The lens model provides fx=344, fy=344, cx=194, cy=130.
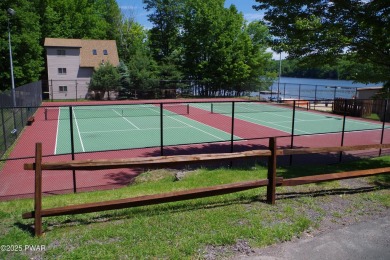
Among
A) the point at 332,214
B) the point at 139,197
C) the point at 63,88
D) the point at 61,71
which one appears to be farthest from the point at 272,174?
the point at 61,71

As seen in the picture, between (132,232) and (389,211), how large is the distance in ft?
15.8

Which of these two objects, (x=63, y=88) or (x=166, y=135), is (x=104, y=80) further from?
(x=166, y=135)

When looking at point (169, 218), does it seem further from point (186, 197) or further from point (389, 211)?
point (389, 211)

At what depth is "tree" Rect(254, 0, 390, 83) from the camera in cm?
1003

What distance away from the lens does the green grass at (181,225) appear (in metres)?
4.70

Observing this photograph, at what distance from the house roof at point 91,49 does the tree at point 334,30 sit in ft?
121

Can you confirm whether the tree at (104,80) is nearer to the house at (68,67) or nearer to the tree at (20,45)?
the house at (68,67)

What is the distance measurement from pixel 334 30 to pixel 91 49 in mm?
43513

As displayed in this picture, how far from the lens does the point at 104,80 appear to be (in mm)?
43094

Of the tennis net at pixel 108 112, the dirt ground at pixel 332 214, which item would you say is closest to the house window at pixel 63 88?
the tennis net at pixel 108 112

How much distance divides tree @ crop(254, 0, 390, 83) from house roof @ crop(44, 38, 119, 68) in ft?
121

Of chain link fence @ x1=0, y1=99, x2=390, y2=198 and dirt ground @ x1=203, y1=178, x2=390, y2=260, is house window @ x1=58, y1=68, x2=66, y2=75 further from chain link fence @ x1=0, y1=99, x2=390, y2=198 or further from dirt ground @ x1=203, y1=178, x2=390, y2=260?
dirt ground @ x1=203, y1=178, x2=390, y2=260

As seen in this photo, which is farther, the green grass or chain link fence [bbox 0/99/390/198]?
chain link fence [bbox 0/99/390/198]

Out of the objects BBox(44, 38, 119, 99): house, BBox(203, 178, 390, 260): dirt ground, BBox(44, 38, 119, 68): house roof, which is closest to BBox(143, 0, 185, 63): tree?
BBox(44, 38, 119, 68): house roof
